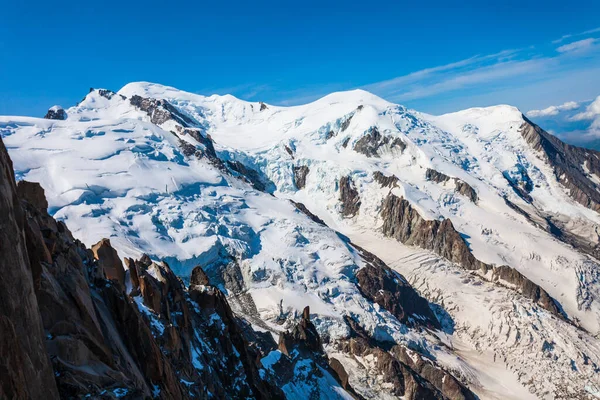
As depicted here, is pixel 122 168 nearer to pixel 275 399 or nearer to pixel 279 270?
pixel 279 270

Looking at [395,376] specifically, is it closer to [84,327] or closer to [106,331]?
[106,331]

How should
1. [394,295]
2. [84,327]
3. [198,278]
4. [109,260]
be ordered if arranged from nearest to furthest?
[84,327] → [109,260] → [198,278] → [394,295]

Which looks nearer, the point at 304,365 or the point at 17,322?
the point at 17,322

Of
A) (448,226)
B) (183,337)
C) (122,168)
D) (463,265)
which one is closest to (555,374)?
(463,265)

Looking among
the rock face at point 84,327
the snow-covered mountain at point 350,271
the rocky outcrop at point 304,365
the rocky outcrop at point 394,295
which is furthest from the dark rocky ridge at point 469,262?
the rock face at point 84,327

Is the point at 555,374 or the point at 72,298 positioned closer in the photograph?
the point at 72,298

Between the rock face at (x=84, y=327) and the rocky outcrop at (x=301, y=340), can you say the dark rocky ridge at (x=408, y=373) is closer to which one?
the rocky outcrop at (x=301, y=340)

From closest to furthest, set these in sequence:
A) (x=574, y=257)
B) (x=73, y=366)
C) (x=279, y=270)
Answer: (x=73, y=366) → (x=279, y=270) → (x=574, y=257)

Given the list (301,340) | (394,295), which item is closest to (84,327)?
(301,340)
